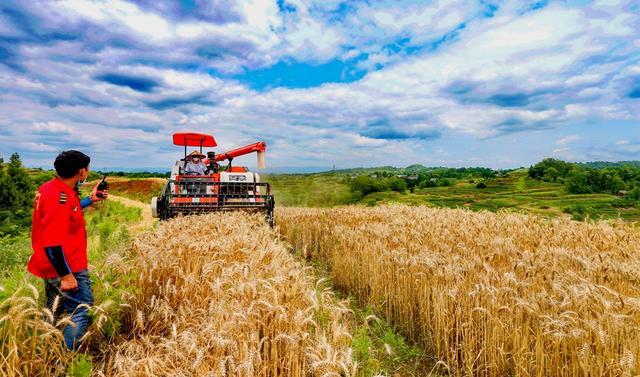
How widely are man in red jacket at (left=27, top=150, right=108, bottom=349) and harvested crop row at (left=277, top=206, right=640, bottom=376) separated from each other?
4.02 m

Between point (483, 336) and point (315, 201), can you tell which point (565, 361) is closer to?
point (483, 336)

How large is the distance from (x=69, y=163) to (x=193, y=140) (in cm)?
1139

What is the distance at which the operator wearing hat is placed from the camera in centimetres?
1280

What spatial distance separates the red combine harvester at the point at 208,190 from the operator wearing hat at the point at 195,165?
4.1 inches

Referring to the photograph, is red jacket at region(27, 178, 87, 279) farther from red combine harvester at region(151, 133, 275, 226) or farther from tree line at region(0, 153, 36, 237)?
tree line at region(0, 153, 36, 237)

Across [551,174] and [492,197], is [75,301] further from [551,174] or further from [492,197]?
[551,174]

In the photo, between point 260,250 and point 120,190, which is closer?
point 260,250

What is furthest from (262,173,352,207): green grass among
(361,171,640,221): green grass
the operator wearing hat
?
the operator wearing hat

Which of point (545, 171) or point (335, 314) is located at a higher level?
point (545, 171)

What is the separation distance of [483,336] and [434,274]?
3.41 feet

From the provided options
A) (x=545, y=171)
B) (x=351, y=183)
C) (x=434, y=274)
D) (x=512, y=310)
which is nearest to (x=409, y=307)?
(x=434, y=274)

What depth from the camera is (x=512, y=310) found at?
402 centimetres

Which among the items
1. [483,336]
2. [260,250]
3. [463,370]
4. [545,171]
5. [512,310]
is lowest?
[463,370]

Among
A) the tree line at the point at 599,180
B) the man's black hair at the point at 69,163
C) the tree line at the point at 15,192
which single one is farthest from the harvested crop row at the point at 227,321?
the tree line at the point at 15,192
